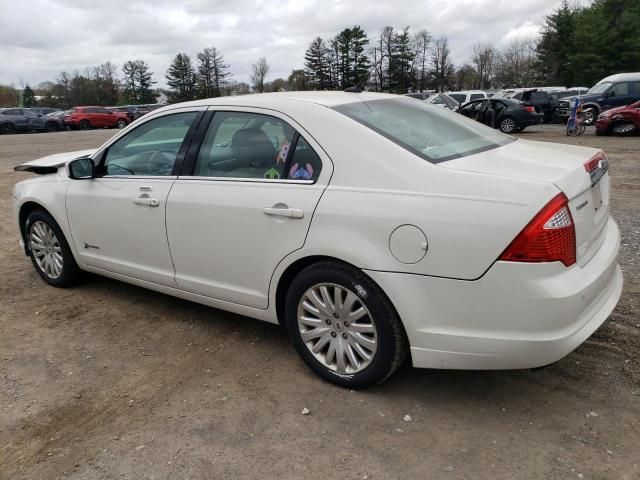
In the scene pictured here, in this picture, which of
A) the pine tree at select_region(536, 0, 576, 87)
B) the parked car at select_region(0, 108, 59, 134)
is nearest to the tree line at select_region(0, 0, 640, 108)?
the pine tree at select_region(536, 0, 576, 87)

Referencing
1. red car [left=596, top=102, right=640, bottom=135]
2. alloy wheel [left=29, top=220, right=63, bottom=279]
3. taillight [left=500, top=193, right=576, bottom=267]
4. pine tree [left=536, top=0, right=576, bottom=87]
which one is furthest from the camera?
pine tree [left=536, top=0, right=576, bottom=87]

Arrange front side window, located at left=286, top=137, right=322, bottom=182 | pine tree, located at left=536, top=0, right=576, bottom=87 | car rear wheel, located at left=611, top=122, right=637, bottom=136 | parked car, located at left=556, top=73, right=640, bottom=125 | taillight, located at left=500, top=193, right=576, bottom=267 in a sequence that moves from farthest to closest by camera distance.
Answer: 1. pine tree, located at left=536, top=0, right=576, bottom=87
2. parked car, located at left=556, top=73, right=640, bottom=125
3. car rear wheel, located at left=611, top=122, right=637, bottom=136
4. front side window, located at left=286, top=137, right=322, bottom=182
5. taillight, located at left=500, top=193, right=576, bottom=267

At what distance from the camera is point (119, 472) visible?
2.59m

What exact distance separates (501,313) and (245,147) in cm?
184

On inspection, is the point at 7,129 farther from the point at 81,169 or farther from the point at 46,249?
the point at 81,169

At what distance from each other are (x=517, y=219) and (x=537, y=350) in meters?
0.61

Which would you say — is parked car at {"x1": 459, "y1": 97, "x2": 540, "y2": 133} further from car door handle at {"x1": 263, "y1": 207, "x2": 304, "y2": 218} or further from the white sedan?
car door handle at {"x1": 263, "y1": 207, "x2": 304, "y2": 218}

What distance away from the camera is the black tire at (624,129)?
18.2m

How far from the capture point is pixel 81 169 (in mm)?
4258

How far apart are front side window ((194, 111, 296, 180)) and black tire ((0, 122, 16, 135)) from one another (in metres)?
35.5

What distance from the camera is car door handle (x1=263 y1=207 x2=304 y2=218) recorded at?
3.04 meters

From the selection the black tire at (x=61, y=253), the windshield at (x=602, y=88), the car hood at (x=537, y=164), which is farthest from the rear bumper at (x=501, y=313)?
the windshield at (x=602, y=88)

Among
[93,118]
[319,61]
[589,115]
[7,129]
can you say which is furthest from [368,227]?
[319,61]

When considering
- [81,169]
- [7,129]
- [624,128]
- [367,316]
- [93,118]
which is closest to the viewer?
[367,316]
